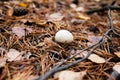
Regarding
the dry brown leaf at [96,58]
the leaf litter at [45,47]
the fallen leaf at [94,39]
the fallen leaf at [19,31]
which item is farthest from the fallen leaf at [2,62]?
the fallen leaf at [94,39]

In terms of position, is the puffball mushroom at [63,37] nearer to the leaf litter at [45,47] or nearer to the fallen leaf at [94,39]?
the leaf litter at [45,47]

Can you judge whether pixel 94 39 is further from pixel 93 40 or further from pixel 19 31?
pixel 19 31

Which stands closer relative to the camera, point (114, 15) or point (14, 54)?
point (14, 54)

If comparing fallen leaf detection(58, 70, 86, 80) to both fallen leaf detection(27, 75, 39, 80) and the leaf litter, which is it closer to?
the leaf litter

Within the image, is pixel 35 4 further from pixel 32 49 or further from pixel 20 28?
pixel 32 49

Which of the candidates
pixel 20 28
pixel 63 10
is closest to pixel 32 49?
pixel 20 28

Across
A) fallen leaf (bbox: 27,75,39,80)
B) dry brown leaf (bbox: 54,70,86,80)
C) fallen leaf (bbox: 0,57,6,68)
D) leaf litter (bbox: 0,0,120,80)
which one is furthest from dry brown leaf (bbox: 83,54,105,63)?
fallen leaf (bbox: 0,57,6,68)

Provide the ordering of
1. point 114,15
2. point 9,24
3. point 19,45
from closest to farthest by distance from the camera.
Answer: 1. point 19,45
2. point 9,24
3. point 114,15

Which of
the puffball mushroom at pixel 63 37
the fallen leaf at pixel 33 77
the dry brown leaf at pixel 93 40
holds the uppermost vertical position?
the puffball mushroom at pixel 63 37
